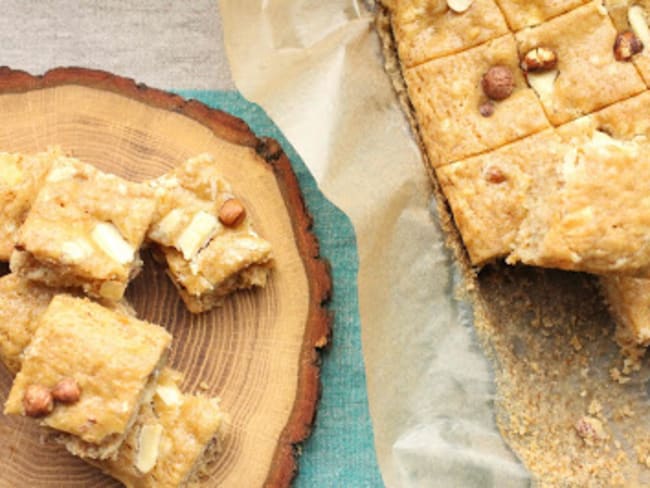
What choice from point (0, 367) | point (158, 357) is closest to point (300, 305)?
point (158, 357)

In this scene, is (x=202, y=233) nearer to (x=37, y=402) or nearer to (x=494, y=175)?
(x=37, y=402)

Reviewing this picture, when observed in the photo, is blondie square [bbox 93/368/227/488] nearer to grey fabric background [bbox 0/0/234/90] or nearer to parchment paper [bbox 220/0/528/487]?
parchment paper [bbox 220/0/528/487]

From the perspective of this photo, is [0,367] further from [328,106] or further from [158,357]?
[328,106]

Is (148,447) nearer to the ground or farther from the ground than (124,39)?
nearer to the ground

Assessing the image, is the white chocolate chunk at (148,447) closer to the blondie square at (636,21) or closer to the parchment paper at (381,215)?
the parchment paper at (381,215)

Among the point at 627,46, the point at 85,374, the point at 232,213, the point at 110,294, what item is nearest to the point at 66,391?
the point at 85,374

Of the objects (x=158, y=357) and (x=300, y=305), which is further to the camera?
(x=300, y=305)
